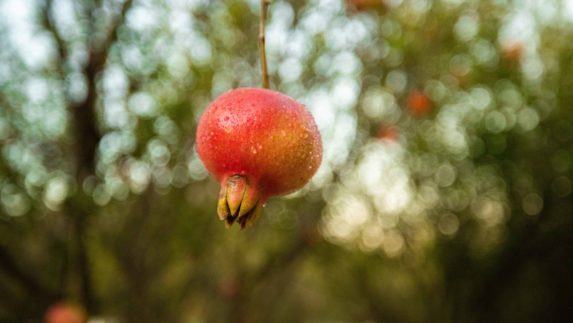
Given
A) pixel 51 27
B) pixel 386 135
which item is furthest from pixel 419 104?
pixel 51 27

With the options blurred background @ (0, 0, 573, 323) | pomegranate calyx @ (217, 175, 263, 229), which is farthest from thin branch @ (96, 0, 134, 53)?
pomegranate calyx @ (217, 175, 263, 229)

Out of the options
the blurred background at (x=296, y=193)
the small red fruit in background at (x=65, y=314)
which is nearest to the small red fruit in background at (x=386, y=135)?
the blurred background at (x=296, y=193)

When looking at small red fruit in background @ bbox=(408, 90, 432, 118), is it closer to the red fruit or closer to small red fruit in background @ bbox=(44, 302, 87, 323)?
small red fruit in background @ bbox=(44, 302, 87, 323)

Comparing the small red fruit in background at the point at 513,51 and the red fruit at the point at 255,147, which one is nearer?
the red fruit at the point at 255,147

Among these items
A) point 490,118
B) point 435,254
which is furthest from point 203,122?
point 435,254

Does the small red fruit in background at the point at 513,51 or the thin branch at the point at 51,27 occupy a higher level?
the thin branch at the point at 51,27

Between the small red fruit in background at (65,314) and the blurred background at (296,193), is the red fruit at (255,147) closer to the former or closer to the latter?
the blurred background at (296,193)

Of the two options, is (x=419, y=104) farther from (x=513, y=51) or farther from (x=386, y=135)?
(x=513, y=51)

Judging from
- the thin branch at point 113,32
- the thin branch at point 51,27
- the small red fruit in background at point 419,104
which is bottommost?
the small red fruit in background at point 419,104
